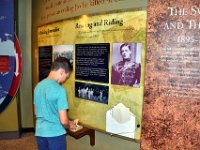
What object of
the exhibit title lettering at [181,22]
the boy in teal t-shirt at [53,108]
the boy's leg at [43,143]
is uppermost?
the exhibit title lettering at [181,22]

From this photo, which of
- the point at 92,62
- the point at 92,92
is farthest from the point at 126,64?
the point at 92,92

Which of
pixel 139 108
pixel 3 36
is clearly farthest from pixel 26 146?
pixel 139 108

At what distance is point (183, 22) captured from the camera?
6.69 feet

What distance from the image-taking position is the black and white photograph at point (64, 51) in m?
3.26

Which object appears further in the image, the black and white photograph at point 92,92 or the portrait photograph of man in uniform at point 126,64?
the black and white photograph at point 92,92

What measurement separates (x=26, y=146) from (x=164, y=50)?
3036mm

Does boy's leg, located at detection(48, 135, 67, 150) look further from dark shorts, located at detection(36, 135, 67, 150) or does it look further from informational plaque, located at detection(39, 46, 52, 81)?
informational plaque, located at detection(39, 46, 52, 81)

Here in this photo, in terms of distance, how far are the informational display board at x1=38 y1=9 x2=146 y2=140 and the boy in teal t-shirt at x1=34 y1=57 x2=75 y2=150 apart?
693mm

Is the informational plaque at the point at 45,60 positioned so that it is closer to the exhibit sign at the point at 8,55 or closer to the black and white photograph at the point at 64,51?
the black and white photograph at the point at 64,51

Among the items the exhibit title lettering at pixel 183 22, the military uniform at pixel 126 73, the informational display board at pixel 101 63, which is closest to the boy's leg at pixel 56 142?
the informational display board at pixel 101 63

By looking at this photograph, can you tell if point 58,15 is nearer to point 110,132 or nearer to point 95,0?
point 95,0

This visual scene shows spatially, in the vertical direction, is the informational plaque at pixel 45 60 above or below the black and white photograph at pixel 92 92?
above

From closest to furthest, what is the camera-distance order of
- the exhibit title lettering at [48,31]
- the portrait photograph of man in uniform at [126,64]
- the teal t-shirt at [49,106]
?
1. the teal t-shirt at [49,106]
2. the portrait photograph of man in uniform at [126,64]
3. the exhibit title lettering at [48,31]

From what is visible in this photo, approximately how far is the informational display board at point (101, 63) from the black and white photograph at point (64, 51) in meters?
0.05
